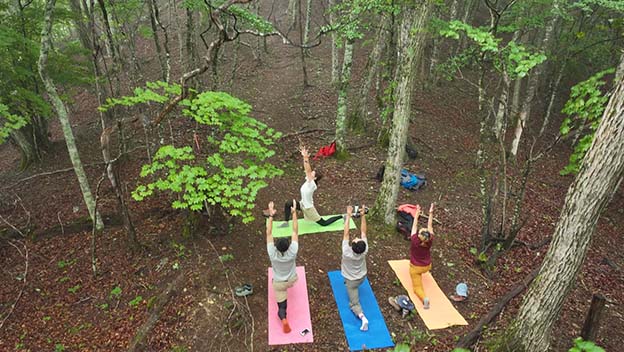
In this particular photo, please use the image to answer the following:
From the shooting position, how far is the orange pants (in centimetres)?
682

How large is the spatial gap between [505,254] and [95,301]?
30.4ft

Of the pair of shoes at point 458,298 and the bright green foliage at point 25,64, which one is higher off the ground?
the bright green foliage at point 25,64

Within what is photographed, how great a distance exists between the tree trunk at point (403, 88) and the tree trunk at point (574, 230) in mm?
3788

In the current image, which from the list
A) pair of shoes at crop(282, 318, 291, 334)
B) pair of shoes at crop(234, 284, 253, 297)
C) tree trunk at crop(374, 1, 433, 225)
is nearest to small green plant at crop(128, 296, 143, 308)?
pair of shoes at crop(234, 284, 253, 297)

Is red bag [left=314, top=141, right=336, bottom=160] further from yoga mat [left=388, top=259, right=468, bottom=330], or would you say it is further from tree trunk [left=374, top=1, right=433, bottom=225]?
yoga mat [left=388, top=259, right=468, bottom=330]

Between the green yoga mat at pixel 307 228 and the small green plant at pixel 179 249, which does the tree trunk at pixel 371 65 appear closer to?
the green yoga mat at pixel 307 228

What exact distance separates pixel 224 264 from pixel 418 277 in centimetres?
402

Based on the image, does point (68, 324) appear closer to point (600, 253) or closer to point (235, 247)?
point (235, 247)

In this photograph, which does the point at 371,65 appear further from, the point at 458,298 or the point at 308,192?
the point at 458,298

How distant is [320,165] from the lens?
468 inches

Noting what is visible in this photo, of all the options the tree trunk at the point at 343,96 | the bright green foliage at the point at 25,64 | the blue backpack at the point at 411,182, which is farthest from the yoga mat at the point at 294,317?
the bright green foliage at the point at 25,64

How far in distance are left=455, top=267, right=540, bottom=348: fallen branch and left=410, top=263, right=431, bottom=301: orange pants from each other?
1.06m

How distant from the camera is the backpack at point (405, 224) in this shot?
8.62m

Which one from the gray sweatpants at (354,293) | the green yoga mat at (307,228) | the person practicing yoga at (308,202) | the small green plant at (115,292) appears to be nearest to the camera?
the gray sweatpants at (354,293)
